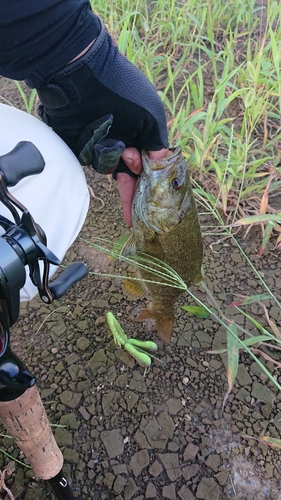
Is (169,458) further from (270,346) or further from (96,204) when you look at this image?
(96,204)

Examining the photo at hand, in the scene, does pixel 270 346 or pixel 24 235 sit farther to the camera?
pixel 270 346

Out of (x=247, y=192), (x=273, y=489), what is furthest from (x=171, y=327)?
(x=247, y=192)

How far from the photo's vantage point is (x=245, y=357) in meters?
1.83

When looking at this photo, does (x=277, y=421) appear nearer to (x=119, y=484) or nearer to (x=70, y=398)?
(x=119, y=484)

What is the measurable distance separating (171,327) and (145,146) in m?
0.80

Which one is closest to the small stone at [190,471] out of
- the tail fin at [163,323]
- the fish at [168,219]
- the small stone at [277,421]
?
the small stone at [277,421]

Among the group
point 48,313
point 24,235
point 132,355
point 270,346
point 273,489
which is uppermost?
point 24,235

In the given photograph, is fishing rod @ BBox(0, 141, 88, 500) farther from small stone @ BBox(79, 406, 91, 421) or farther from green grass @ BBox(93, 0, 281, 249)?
green grass @ BBox(93, 0, 281, 249)

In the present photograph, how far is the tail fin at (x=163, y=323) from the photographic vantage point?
5.73 feet

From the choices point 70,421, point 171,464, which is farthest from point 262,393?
point 70,421

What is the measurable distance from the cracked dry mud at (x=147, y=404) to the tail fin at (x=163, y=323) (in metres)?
0.10

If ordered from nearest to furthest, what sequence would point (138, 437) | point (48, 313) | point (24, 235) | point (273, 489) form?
point (24, 235)
point (273, 489)
point (138, 437)
point (48, 313)

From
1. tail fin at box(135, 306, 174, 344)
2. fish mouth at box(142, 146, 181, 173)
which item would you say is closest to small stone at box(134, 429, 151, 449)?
tail fin at box(135, 306, 174, 344)

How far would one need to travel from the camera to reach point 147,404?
66.7 inches
